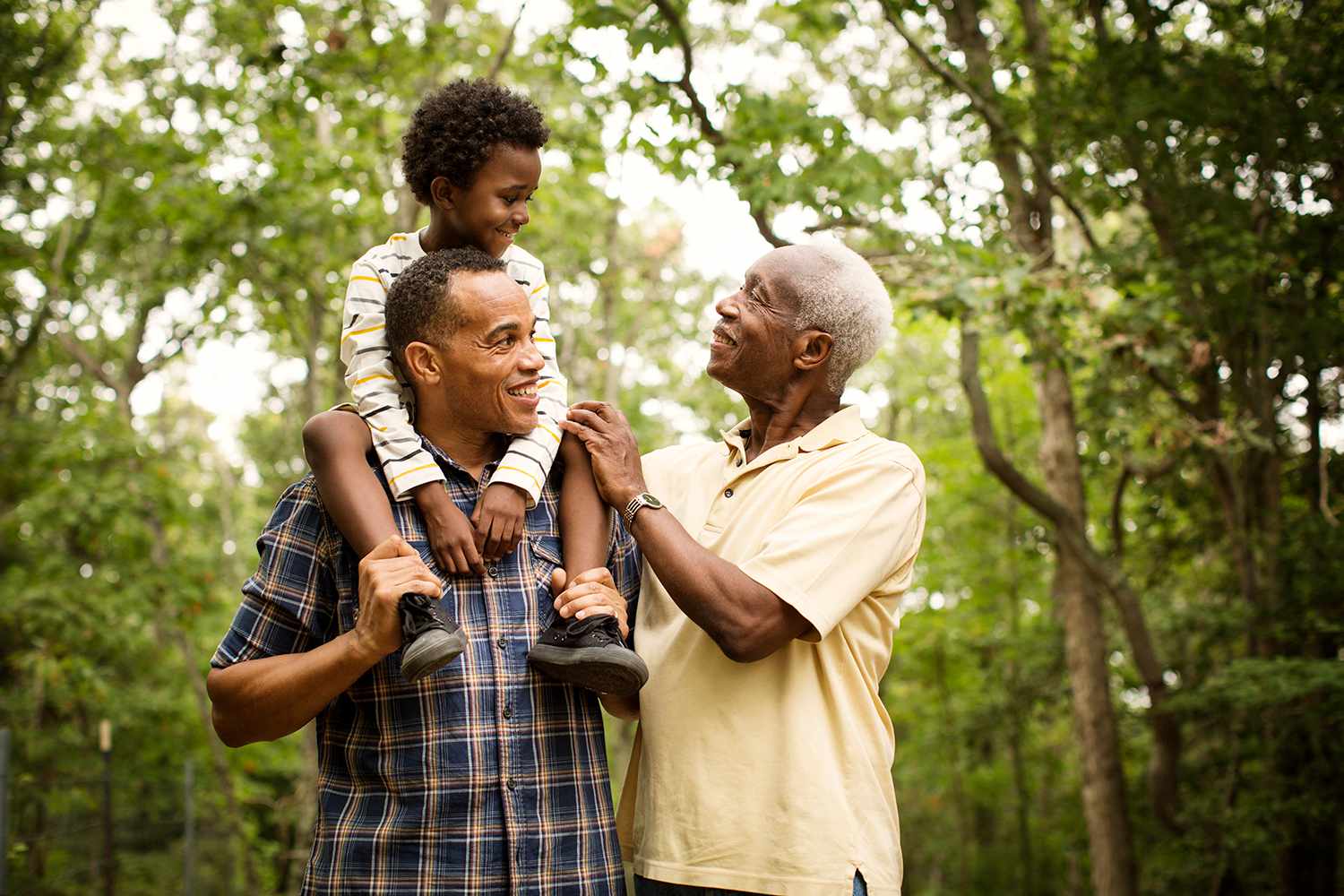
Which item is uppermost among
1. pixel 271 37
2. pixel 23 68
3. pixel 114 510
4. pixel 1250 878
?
pixel 23 68

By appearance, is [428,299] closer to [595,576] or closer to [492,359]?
[492,359]

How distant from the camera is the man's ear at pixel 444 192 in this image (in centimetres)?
245

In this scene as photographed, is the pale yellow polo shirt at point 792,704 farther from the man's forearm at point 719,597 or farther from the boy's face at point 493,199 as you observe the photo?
the boy's face at point 493,199

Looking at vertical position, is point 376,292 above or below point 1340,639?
above

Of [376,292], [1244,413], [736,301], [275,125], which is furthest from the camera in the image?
[275,125]

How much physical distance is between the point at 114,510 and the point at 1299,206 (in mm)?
9842

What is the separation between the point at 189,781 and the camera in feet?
34.6

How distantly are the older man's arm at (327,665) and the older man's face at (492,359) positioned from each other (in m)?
0.37

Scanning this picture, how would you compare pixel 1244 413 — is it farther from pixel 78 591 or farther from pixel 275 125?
pixel 78 591

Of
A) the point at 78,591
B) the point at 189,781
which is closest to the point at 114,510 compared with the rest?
the point at 78,591

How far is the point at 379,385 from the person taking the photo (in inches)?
87.7

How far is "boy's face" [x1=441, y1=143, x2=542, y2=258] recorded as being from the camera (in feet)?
7.94

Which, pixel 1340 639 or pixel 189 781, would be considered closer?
pixel 1340 639

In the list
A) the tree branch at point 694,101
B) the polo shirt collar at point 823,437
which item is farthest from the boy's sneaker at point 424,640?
the tree branch at point 694,101
